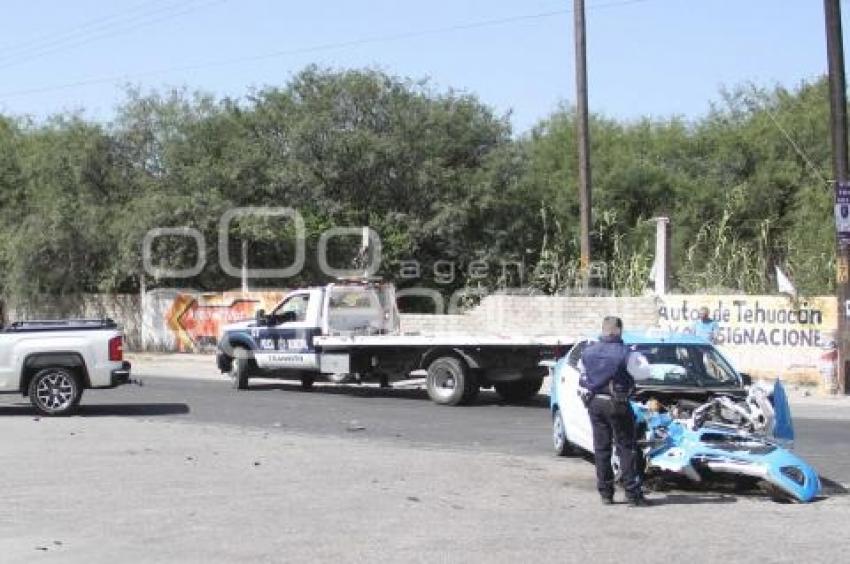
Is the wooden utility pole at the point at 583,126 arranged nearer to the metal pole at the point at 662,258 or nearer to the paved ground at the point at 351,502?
the metal pole at the point at 662,258

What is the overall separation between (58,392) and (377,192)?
18266 millimetres

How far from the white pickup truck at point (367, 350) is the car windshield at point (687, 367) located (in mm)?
5982

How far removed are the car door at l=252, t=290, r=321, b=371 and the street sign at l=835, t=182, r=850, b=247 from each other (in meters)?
9.45

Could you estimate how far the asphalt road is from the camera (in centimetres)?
1463

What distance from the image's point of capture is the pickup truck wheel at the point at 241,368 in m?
23.4

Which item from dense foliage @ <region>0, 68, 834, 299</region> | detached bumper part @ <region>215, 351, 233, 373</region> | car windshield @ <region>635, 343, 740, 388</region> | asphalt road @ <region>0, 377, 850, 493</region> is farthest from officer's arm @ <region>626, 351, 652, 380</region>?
dense foliage @ <region>0, 68, 834, 299</region>

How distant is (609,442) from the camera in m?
10.3

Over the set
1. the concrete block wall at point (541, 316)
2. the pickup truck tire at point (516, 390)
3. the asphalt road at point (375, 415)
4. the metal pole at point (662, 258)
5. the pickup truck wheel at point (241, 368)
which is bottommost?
the asphalt road at point (375, 415)

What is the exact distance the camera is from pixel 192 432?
1571 centimetres

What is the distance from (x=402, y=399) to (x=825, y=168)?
21.2m

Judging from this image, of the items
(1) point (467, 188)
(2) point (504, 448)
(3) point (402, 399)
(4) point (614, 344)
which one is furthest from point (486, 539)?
(1) point (467, 188)

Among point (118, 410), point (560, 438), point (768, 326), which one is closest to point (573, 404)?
point (560, 438)

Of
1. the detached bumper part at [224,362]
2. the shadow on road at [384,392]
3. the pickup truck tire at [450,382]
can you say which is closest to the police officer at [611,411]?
the pickup truck tire at [450,382]

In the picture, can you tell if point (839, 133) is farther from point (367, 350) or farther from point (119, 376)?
point (119, 376)
